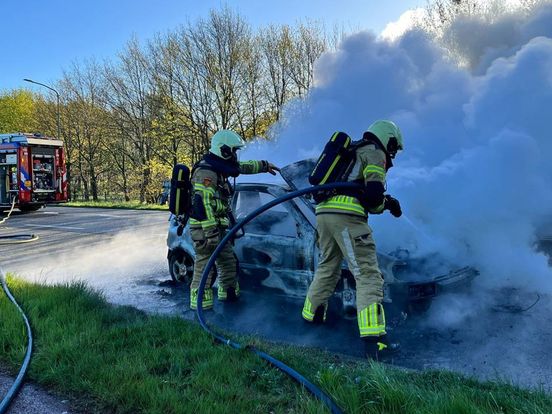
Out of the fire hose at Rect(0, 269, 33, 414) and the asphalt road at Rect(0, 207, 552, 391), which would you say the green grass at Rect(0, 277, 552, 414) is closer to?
the fire hose at Rect(0, 269, 33, 414)

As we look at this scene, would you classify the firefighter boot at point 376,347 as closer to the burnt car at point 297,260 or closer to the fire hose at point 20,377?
the burnt car at point 297,260

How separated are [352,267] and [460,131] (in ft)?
10.3

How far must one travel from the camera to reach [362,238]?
12.8ft

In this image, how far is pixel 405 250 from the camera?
15.0 feet

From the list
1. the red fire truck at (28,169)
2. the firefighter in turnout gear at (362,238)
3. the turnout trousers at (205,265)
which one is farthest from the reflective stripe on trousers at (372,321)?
the red fire truck at (28,169)

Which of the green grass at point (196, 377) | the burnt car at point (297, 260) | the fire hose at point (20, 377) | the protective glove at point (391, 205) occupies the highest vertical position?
the protective glove at point (391, 205)

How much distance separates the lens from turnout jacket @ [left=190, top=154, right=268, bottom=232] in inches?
197

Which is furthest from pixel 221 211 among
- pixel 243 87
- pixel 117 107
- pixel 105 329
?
pixel 117 107

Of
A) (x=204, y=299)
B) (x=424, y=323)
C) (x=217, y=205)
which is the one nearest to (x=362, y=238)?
(x=424, y=323)

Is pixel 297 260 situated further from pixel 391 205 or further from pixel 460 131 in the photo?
pixel 460 131

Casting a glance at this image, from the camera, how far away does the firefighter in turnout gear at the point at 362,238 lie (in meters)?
3.71

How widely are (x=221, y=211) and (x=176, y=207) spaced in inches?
21.8

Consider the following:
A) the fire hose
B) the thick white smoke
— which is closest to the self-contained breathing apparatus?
the thick white smoke

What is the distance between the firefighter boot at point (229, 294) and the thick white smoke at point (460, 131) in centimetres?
168
